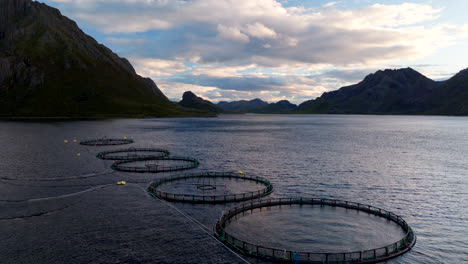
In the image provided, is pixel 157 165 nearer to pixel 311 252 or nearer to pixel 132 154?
pixel 132 154

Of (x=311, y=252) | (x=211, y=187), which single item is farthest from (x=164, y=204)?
(x=311, y=252)

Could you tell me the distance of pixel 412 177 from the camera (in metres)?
120

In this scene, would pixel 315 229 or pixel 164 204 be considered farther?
pixel 164 204

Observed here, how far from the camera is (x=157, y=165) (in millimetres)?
126812

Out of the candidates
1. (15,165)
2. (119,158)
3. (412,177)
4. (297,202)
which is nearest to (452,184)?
(412,177)

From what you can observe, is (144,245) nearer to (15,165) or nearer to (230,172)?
(230,172)

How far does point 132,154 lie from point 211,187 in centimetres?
7617

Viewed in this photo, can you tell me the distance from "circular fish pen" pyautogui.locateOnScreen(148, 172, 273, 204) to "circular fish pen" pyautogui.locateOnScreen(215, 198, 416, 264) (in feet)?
28.8

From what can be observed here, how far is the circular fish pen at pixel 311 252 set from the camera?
53438mm

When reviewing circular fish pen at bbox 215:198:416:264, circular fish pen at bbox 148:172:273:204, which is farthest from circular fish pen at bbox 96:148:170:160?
circular fish pen at bbox 215:198:416:264

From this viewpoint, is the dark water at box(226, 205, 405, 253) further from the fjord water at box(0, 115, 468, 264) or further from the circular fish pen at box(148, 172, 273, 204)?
the circular fish pen at box(148, 172, 273, 204)

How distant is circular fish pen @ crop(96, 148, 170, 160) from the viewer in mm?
146363

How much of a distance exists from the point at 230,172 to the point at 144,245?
62.8 m

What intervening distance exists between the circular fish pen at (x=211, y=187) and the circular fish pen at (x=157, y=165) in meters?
15.9
